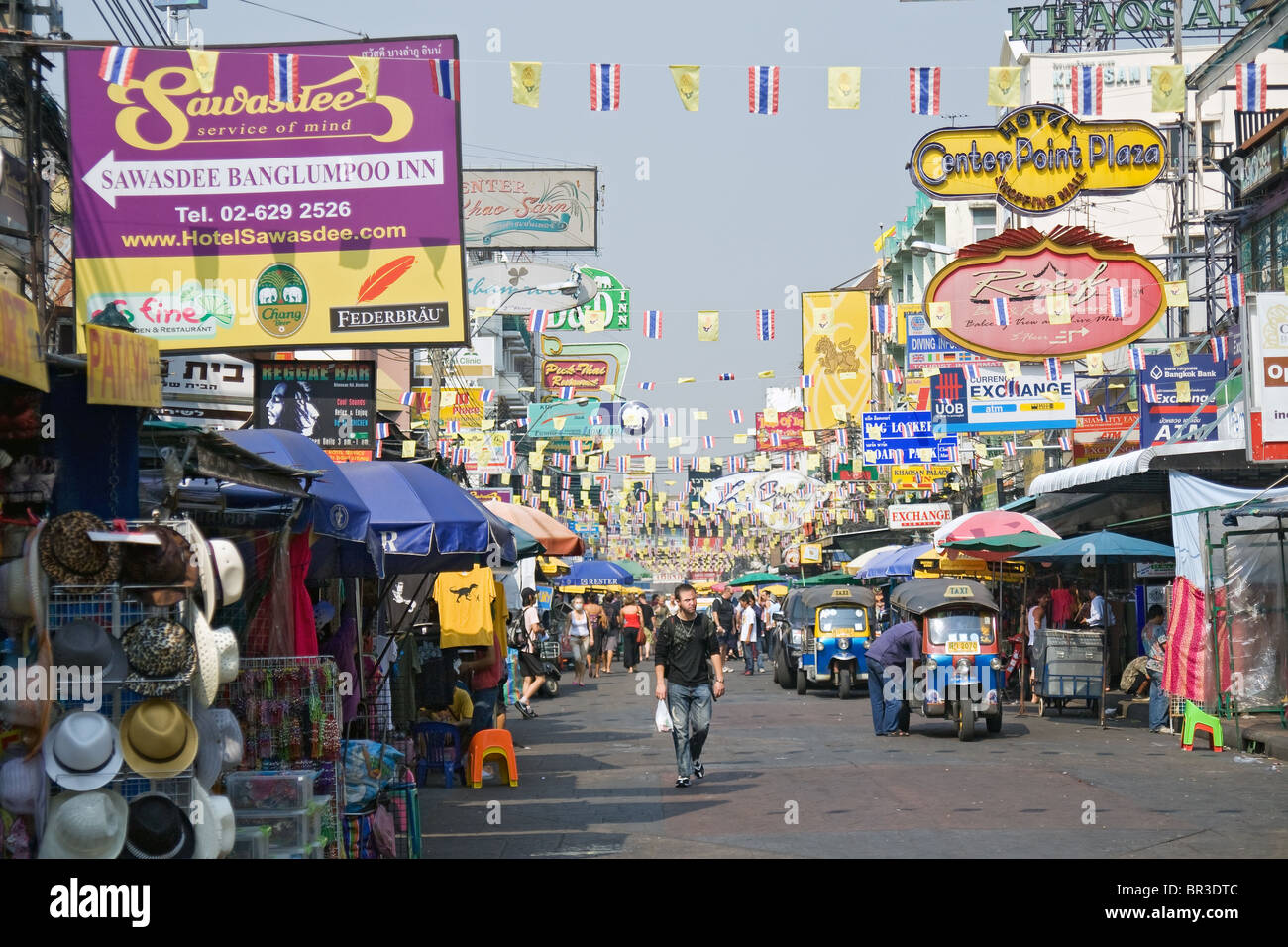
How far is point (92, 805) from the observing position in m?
6.94

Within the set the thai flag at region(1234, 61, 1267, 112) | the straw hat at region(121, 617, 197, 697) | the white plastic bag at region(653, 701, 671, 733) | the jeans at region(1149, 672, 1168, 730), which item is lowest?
the jeans at region(1149, 672, 1168, 730)

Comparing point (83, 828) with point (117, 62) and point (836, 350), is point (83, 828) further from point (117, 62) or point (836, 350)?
point (836, 350)

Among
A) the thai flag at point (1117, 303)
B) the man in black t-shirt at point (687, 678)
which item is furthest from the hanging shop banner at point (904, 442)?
the man in black t-shirt at point (687, 678)

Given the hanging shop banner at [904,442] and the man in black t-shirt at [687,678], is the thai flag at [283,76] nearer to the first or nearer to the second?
the man in black t-shirt at [687,678]

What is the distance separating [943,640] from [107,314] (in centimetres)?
1342

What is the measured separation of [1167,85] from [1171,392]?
1110 cm

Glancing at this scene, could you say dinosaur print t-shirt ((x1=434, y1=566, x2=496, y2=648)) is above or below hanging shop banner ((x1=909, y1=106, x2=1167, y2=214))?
below

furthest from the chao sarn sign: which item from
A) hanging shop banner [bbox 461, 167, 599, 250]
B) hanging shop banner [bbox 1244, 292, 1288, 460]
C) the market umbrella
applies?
hanging shop banner [bbox 461, 167, 599, 250]

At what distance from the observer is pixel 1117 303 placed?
19.4 meters

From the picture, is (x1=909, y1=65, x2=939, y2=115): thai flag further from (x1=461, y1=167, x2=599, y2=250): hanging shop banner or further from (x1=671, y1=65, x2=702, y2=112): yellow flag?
(x1=461, y1=167, x2=599, y2=250): hanging shop banner

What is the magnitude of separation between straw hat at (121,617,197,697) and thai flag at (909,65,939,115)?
8858 mm

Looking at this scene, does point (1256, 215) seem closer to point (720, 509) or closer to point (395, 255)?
point (395, 255)

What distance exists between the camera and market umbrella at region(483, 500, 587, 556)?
17.8 metres

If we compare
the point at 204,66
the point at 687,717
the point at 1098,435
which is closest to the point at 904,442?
the point at 1098,435
